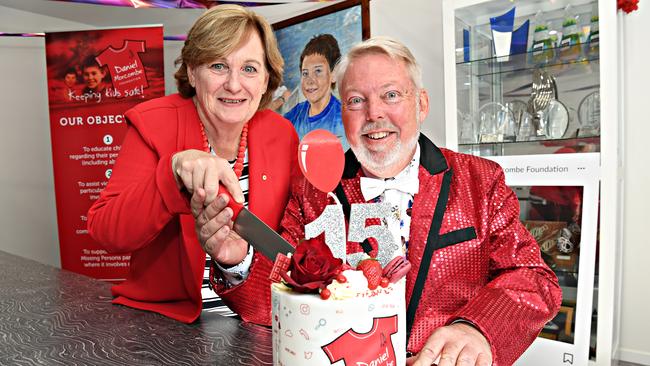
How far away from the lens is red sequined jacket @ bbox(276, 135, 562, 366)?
1.33 meters

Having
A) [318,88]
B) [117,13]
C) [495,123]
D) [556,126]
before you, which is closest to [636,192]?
[556,126]

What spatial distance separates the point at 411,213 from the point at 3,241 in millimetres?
5692

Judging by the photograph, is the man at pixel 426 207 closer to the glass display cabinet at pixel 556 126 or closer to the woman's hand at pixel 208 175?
the woman's hand at pixel 208 175

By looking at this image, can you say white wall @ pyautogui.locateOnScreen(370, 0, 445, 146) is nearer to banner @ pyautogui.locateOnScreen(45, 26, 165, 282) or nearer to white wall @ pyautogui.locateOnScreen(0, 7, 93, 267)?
banner @ pyautogui.locateOnScreen(45, 26, 165, 282)

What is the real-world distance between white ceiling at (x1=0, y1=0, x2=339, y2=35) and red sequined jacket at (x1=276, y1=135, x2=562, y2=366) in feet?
12.4

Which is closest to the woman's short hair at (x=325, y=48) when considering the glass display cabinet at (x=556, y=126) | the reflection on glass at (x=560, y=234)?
the glass display cabinet at (x=556, y=126)

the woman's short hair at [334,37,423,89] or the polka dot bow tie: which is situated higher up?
the woman's short hair at [334,37,423,89]

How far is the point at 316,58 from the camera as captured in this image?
15.2ft

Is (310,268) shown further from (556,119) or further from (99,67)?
(99,67)

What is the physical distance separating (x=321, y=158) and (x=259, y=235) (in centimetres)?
18

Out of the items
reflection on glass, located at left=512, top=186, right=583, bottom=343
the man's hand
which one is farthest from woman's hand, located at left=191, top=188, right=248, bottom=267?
reflection on glass, located at left=512, top=186, right=583, bottom=343

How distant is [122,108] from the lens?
15.4ft

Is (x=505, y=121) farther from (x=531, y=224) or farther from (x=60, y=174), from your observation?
(x=60, y=174)

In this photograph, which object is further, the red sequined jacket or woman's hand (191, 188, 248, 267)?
the red sequined jacket
